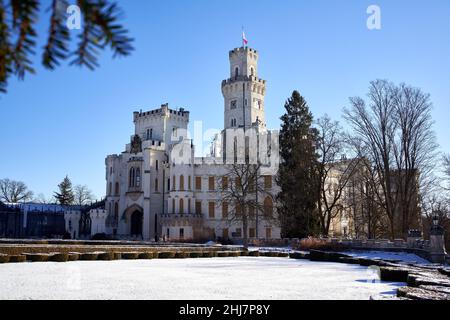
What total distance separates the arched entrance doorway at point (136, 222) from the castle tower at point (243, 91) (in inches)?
675

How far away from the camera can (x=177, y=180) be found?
51.2 metres

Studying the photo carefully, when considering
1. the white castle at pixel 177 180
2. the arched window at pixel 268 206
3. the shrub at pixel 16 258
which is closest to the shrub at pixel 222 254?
the shrub at pixel 16 258

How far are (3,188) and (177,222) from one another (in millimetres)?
50090

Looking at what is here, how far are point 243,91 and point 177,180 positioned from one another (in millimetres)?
16659

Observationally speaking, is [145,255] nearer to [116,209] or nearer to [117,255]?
[117,255]

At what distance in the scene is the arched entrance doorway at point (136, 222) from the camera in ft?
176

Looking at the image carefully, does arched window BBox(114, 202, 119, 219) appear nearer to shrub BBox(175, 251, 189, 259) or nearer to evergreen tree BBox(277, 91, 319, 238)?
evergreen tree BBox(277, 91, 319, 238)

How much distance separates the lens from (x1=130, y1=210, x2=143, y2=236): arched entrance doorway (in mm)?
53719

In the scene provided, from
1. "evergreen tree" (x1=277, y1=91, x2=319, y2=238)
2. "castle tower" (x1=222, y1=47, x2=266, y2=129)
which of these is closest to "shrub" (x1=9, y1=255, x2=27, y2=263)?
"evergreen tree" (x1=277, y1=91, x2=319, y2=238)

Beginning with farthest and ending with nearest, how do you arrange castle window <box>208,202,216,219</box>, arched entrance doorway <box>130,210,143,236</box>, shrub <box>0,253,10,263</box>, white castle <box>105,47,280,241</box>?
1. arched entrance doorway <box>130,210,143,236</box>
2. castle window <box>208,202,216,219</box>
3. white castle <box>105,47,280,241</box>
4. shrub <box>0,253,10,263</box>

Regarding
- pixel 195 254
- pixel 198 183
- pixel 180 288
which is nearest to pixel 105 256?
pixel 195 254

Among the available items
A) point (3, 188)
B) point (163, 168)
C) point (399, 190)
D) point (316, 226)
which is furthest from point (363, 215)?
point (3, 188)

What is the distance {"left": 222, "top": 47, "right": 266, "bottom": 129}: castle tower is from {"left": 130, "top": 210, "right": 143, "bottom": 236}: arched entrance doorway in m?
17.2

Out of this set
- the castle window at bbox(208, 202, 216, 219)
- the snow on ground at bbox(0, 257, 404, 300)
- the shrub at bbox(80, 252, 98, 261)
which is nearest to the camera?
the snow on ground at bbox(0, 257, 404, 300)
